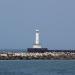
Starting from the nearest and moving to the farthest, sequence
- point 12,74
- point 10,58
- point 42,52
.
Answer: point 12,74 < point 10,58 < point 42,52

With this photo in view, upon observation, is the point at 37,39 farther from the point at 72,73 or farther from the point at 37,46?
the point at 72,73

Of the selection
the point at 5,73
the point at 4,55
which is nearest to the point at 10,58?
the point at 4,55

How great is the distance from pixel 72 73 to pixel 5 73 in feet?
24.8

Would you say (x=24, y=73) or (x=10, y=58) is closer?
(x=24, y=73)

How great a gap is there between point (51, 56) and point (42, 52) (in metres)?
8.32

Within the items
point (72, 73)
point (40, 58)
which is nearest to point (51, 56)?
point (40, 58)

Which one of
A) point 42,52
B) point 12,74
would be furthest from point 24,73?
point 42,52

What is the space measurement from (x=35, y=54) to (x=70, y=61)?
19.4ft

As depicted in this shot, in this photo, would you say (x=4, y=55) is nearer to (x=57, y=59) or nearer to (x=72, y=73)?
(x=57, y=59)

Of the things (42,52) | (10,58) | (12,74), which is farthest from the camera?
(42,52)

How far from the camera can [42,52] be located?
13312 cm

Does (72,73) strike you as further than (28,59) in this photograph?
No

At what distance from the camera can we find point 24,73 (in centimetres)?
8744

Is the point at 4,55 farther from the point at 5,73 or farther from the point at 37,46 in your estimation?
the point at 5,73
